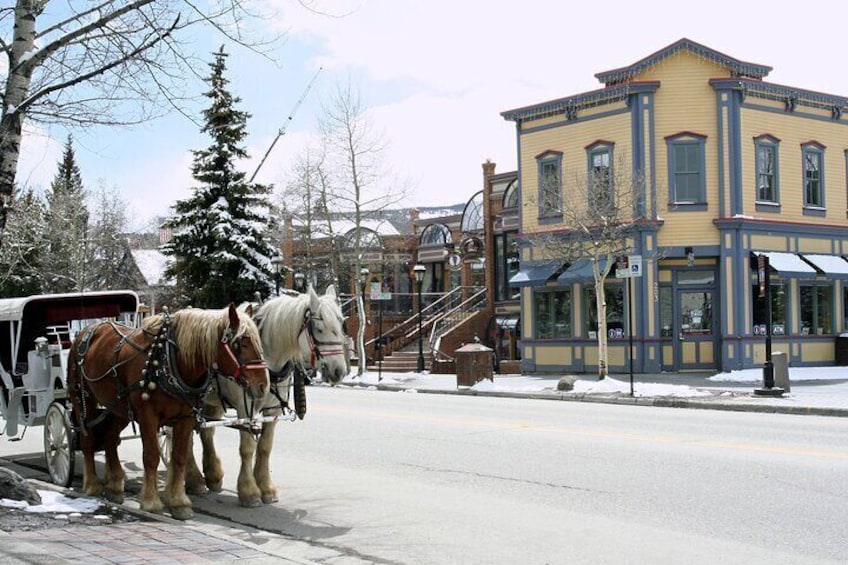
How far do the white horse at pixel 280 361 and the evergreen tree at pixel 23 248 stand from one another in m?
16.3

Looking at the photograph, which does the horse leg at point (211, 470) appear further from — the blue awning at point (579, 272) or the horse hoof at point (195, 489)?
the blue awning at point (579, 272)

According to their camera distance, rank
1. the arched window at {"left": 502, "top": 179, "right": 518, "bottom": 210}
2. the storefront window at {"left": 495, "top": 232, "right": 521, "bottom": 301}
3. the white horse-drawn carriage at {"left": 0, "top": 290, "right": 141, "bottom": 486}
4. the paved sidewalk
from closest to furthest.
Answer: the white horse-drawn carriage at {"left": 0, "top": 290, "right": 141, "bottom": 486}, the paved sidewalk, the arched window at {"left": 502, "top": 179, "right": 518, "bottom": 210}, the storefront window at {"left": 495, "top": 232, "right": 521, "bottom": 301}

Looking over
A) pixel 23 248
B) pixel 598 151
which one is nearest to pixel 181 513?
pixel 598 151

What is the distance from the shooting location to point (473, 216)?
142 ft

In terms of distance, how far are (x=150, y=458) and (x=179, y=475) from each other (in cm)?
31

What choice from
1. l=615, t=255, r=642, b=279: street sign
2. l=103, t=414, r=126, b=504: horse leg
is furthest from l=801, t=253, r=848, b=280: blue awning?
l=103, t=414, r=126, b=504: horse leg

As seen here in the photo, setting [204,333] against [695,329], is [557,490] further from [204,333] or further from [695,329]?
[695,329]

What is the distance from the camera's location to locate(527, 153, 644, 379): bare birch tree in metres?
25.9

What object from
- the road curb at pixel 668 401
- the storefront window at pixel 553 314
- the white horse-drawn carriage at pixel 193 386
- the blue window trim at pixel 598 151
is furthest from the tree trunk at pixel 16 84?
the storefront window at pixel 553 314

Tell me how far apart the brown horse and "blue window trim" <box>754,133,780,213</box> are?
23820mm

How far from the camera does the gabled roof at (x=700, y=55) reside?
28312mm

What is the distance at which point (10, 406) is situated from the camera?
36.9 ft

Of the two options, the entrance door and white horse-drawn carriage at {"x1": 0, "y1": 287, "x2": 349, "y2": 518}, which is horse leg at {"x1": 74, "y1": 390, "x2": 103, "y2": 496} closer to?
white horse-drawn carriage at {"x1": 0, "y1": 287, "x2": 349, "y2": 518}

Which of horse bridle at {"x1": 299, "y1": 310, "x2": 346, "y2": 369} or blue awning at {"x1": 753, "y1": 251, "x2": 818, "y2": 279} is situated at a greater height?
blue awning at {"x1": 753, "y1": 251, "x2": 818, "y2": 279}
